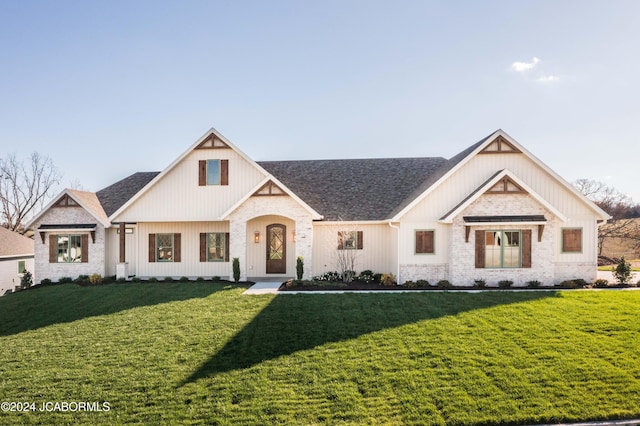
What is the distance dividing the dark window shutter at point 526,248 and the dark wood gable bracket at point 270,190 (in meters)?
11.4

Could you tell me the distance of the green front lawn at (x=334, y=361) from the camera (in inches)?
232

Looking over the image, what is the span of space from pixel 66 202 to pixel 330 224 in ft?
47.5

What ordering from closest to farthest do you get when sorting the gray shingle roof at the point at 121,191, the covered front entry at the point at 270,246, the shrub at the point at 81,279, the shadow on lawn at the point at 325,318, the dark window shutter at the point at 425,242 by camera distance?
the shadow on lawn at the point at 325,318 → the dark window shutter at the point at 425,242 → the shrub at the point at 81,279 → the covered front entry at the point at 270,246 → the gray shingle roof at the point at 121,191

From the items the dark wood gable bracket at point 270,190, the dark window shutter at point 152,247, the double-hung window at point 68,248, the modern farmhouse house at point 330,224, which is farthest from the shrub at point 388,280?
the double-hung window at point 68,248

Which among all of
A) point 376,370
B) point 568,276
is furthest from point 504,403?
point 568,276

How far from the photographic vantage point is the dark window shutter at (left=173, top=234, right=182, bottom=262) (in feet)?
57.8

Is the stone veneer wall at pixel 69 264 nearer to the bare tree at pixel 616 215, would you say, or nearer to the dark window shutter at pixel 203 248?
the dark window shutter at pixel 203 248

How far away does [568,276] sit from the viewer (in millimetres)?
14867

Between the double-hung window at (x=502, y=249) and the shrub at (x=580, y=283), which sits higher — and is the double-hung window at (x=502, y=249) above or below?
above

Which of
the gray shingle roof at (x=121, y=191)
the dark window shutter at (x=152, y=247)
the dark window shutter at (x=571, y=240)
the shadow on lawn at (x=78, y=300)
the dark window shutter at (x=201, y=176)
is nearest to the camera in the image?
the shadow on lawn at (x=78, y=300)

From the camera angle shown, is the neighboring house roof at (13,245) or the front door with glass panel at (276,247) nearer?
the front door with glass panel at (276,247)

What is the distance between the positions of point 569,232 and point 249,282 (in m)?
15.5

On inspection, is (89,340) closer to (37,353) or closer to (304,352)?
(37,353)

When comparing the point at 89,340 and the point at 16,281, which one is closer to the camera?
the point at 89,340
